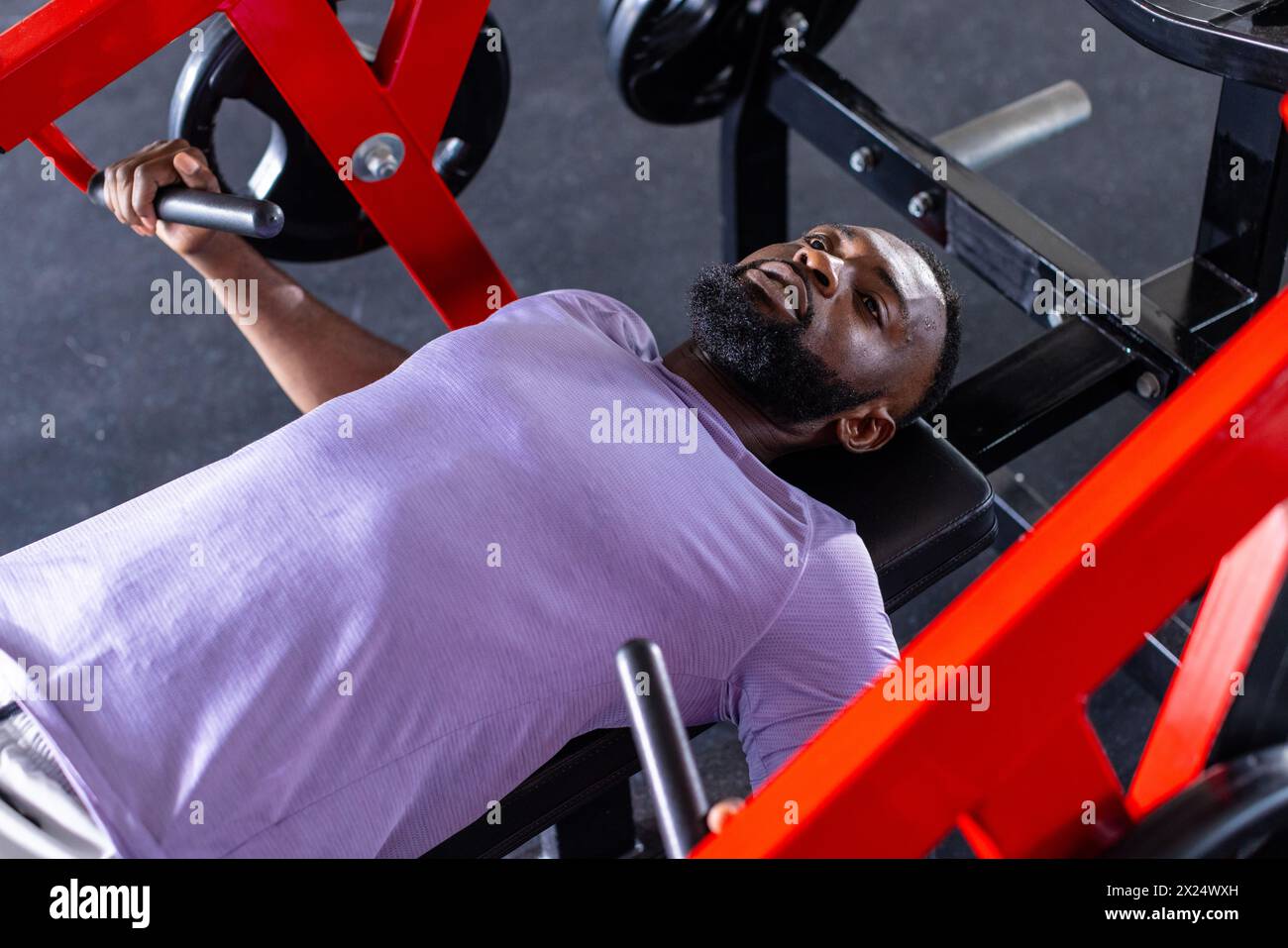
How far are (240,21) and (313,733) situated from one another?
823 mm

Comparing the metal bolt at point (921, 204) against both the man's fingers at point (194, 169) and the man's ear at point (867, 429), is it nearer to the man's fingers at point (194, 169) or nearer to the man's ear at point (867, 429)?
the man's ear at point (867, 429)

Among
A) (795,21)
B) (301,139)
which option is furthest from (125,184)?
(795,21)

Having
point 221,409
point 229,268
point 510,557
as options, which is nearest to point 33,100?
point 229,268

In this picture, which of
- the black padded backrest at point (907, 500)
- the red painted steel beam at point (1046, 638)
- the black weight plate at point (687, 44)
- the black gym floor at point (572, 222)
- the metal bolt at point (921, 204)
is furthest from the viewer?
the black gym floor at point (572, 222)

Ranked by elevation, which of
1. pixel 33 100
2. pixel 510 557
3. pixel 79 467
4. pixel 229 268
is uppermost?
pixel 33 100

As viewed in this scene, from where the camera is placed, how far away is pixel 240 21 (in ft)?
5.12

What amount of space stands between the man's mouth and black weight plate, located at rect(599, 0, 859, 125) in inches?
27.7

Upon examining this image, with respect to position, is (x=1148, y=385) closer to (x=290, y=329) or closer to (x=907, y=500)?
(x=907, y=500)

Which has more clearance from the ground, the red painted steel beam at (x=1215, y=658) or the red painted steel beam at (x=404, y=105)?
the red painted steel beam at (x=404, y=105)

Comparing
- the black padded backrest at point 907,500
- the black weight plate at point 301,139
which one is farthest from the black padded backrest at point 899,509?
the black weight plate at point 301,139

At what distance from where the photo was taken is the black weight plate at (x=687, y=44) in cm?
219

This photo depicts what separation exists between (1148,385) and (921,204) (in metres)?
0.47

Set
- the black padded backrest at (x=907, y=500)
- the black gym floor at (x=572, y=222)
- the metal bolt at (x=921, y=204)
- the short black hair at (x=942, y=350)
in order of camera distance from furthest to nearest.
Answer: the black gym floor at (x=572, y=222) < the metal bolt at (x=921, y=204) < the short black hair at (x=942, y=350) < the black padded backrest at (x=907, y=500)

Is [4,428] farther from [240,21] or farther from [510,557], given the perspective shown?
[510,557]
